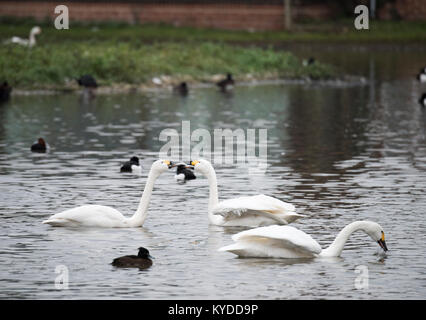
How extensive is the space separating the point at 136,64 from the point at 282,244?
26838 millimetres

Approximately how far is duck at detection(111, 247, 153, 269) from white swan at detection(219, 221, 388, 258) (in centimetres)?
86

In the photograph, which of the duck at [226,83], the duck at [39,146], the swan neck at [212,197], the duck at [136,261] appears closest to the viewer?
the duck at [136,261]

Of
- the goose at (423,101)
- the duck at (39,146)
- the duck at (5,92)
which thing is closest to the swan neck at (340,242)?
the duck at (39,146)

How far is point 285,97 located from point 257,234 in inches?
923

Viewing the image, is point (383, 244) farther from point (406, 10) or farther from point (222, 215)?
point (406, 10)

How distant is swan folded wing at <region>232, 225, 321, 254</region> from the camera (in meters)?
12.4

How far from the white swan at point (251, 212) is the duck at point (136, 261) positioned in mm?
2137

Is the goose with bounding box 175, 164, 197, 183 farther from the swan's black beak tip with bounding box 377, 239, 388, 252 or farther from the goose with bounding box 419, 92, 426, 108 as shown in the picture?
the goose with bounding box 419, 92, 426, 108

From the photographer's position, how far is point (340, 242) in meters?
12.6

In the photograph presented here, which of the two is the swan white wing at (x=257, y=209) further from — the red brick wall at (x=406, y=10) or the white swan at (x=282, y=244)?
the red brick wall at (x=406, y=10)

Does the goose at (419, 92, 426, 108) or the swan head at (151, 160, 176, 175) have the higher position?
the swan head at (151, 160, 176, 175)

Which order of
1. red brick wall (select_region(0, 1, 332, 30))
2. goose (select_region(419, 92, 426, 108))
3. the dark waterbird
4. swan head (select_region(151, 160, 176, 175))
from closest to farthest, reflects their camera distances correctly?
swan head (select_region(151, 160, 176, 175)) → goose (select_region(419, 92, 426, 108)) → the dark waterbird → red brick wall (select_region(0, 1, 332, 30))

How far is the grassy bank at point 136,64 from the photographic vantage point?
3622cm

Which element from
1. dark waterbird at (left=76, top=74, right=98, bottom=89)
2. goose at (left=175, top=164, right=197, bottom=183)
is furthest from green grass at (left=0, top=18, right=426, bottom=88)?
goose at (left=175, top=164, right=197, bottom=183)
